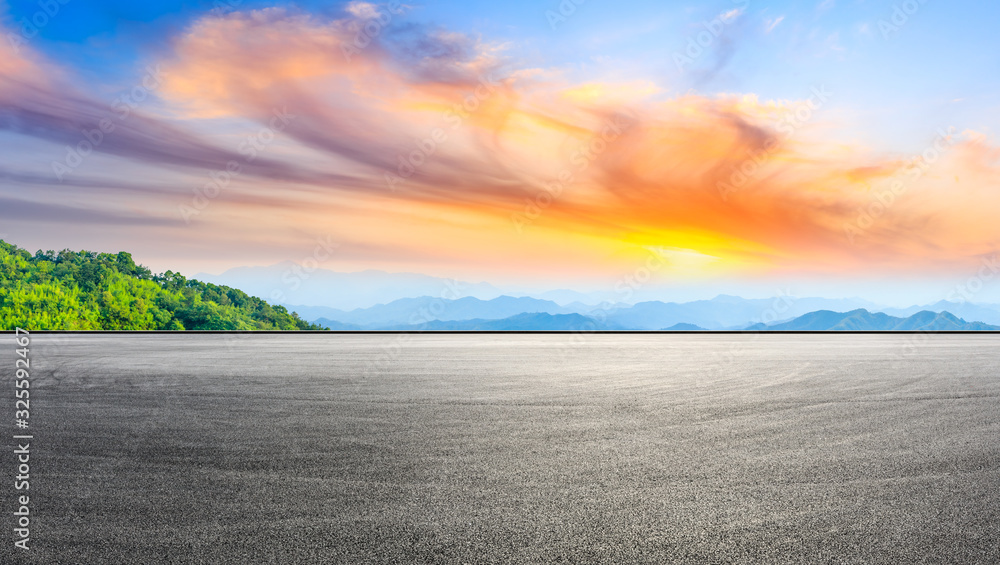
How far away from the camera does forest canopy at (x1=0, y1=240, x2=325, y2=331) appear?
4844cm

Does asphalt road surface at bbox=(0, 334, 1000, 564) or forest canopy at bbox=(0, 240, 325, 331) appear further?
forest canopy at bbox=(0, 240, 325, 331)

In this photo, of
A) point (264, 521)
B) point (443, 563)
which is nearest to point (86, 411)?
point (264, 521)

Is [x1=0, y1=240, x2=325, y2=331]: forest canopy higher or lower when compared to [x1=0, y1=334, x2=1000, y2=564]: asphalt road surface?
higher

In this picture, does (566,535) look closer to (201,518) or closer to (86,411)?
(201,518)

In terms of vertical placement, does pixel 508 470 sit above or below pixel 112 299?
below

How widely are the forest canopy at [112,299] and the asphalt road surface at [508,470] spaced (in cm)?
3975

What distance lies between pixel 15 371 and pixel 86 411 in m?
7.06

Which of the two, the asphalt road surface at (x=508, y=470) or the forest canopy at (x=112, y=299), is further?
the forest canopy at (x=112, y=299)

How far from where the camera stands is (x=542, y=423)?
7.74 m

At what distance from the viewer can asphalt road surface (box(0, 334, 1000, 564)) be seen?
13.0ft

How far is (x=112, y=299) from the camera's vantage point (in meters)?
54.5

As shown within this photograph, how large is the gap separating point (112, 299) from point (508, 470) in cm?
5900

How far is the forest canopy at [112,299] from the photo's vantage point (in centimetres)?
4844

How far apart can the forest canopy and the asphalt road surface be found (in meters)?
39.7
